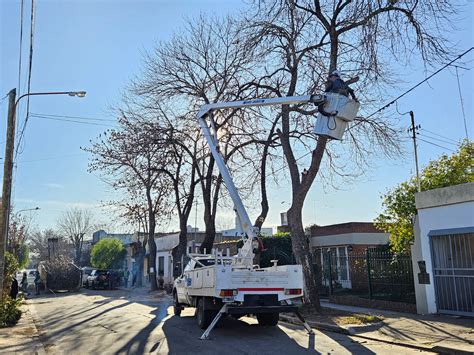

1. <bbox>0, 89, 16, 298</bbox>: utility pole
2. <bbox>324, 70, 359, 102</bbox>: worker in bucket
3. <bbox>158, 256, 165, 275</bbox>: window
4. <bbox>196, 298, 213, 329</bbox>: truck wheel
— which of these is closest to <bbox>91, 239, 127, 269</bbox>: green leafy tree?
<bbox>158, 256, 165, 275</bbox>: window

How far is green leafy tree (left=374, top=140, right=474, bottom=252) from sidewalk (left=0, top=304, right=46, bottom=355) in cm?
1333

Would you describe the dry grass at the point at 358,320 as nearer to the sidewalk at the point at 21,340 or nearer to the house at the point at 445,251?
the house at the point at 445,251

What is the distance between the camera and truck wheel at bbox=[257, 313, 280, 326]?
499 inches

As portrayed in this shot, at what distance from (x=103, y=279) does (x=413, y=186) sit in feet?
84.3

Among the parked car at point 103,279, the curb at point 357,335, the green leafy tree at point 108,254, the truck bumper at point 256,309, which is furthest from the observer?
the green leafy tree at point 108,254

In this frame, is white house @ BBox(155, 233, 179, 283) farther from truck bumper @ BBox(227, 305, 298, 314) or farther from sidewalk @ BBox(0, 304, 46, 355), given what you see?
truck bumper @ BBox(227, 305, 298, 314)

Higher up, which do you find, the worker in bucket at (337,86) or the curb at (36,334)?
the worker in bucket at (337,86)

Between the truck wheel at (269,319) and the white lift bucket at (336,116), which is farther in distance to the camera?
the truck wheel at (269,319)

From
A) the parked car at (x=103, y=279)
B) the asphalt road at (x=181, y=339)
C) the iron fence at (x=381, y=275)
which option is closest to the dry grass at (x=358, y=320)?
the asphalt road at (x=181, y=339)

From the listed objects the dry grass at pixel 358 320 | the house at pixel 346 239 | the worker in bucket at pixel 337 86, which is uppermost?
the worker in bucket at pixel 337 86

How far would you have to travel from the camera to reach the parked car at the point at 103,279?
36.8 meters

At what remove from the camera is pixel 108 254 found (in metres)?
51.7

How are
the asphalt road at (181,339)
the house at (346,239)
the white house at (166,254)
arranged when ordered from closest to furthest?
the asphalt road at (181,339)
the house at (346,239)
the white house at (166,254)

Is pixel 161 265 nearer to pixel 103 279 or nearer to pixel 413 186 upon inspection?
pixel 103 279
